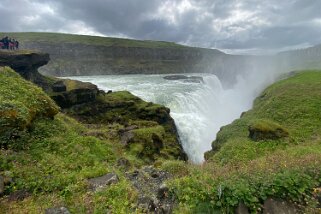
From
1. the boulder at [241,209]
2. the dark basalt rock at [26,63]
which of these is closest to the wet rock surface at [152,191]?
the boulder at [241,209]

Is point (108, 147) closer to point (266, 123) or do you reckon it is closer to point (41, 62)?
point (266, 123)

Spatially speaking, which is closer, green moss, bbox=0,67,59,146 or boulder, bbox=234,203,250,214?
boulder, bbox=234,203,250,214

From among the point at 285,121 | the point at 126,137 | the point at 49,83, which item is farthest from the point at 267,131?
the point at 49,83

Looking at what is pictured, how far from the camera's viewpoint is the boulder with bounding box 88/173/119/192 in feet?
26.8

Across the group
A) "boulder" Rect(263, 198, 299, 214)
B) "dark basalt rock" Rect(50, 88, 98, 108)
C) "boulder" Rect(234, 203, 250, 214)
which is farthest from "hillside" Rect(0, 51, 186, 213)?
"dark basalt rock" Rect(50, 88, 98, 108)

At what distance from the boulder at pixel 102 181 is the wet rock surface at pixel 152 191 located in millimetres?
717

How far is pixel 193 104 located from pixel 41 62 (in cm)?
1942

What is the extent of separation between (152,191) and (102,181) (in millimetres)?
1748

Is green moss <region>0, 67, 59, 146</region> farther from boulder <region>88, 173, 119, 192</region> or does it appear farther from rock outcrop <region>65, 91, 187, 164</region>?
rock outcrop <region>65, 91, 187, 164</region>

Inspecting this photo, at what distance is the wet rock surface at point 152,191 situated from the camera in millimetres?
6914

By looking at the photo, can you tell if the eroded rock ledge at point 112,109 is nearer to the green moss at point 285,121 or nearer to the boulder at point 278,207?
the green moss at point 285,121

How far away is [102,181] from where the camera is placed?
8.63 meters

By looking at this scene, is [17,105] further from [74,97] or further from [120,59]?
[120,59]

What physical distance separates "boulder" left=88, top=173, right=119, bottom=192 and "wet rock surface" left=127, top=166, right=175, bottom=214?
0.72 metres
